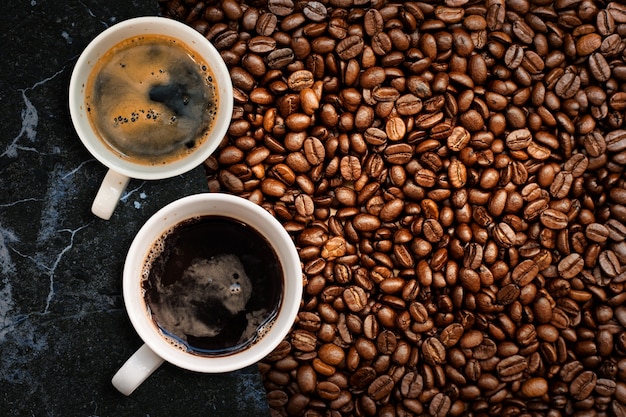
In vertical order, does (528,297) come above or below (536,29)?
below

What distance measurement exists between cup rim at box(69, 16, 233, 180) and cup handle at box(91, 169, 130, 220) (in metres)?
0.02

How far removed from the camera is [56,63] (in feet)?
4.08

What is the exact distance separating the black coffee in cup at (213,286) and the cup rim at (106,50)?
0.11 metres

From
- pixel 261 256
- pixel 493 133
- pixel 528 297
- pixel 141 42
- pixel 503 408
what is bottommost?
pixel 503 408

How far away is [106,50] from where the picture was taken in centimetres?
113

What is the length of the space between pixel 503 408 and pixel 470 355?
149 millimetres

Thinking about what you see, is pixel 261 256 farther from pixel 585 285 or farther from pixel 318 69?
pixel 585 285

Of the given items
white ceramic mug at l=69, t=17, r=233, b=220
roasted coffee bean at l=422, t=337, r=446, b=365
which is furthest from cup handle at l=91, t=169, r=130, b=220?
roasted coffee bean at l=422, t=337, r=446, b=365

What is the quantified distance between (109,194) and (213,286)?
251 mm

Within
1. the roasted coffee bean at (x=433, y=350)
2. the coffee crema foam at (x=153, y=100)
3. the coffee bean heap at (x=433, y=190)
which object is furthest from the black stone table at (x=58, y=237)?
the roasted coffee bean at (x=433, y=350)

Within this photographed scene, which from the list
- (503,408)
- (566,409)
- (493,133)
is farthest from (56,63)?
(566,409)

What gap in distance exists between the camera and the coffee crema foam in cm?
115

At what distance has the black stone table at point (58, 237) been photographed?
4.08 feet

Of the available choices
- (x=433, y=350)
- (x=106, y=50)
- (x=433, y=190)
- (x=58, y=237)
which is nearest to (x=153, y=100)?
(x=106, y=50)
